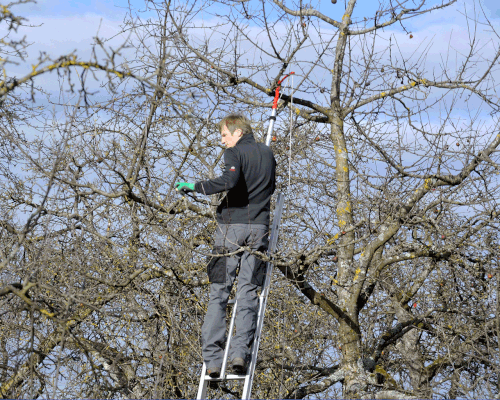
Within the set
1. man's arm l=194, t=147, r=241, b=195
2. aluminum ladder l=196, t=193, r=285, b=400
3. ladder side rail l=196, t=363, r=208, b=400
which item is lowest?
ladder side rail l=196, t=363, r=208, b=400

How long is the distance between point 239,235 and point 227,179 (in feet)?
1.62

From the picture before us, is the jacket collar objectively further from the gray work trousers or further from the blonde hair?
the gray work trousers

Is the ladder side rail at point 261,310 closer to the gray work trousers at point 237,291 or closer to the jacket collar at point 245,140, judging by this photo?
the gray work trousers at point 237,291

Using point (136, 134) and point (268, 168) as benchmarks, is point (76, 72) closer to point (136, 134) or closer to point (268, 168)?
point (268, 168)

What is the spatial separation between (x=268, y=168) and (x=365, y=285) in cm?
263

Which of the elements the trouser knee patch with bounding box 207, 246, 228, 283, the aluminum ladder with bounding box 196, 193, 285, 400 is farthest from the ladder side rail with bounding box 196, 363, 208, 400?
the trouser knee patch with bounding box 207, 246, 228, 283

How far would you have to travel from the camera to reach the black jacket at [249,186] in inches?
188

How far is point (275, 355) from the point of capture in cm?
618

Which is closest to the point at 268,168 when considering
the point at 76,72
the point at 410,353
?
the point at 76,72


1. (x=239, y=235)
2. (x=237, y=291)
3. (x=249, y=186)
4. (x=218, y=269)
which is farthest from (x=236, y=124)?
(x=237, y=291)

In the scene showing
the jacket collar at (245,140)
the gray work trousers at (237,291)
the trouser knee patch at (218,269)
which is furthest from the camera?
the jacket collar at (245,140)

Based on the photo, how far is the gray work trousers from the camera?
454 cm

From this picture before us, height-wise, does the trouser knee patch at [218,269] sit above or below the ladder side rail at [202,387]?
above

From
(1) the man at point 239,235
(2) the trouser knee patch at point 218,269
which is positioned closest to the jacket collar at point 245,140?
(1) the man at point 239,235
